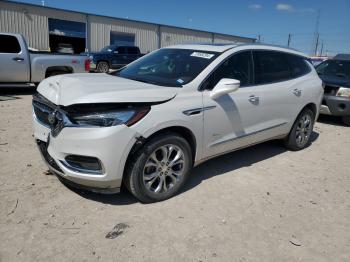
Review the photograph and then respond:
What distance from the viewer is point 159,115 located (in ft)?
11.2

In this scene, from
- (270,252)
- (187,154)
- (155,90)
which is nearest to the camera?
(270,252)

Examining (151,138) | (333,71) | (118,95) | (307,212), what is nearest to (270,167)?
(307,212)

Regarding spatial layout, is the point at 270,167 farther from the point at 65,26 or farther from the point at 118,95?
the point at 65,26

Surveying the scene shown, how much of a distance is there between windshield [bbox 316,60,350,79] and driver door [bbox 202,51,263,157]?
18.3 feet

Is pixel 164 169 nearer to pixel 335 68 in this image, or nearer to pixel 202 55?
pixel 202 55

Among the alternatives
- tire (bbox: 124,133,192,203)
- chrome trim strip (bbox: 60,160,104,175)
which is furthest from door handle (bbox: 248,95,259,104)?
chrome trim strip (bbox: 60,160,104,175)

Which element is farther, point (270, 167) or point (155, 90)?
point (270, 167)

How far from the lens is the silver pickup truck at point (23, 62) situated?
10008mm

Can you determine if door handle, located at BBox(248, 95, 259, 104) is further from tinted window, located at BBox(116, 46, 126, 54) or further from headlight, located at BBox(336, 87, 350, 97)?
tinted window, located at BBox(116, 46, 126, 54)

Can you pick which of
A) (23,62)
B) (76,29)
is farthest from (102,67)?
(23,62)

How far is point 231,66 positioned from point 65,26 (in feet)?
85.4

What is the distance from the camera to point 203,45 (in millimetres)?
4652

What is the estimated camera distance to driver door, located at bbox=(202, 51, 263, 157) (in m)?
3.98

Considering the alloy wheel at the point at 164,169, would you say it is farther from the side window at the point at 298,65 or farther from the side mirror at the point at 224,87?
the side window at the point at 298,65
